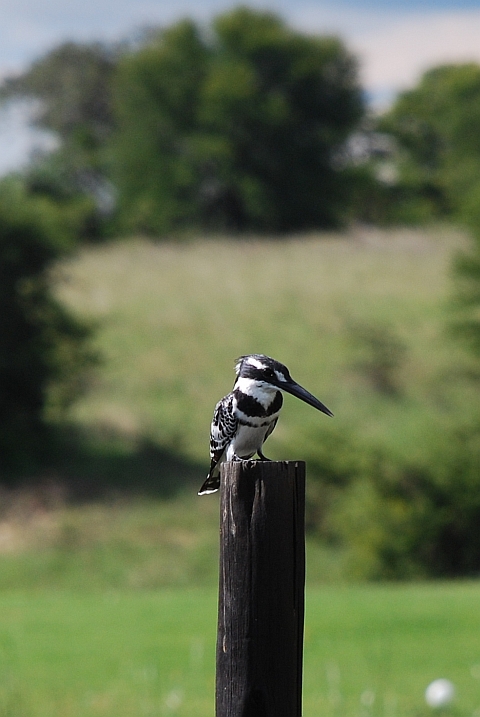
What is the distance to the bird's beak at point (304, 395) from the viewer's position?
11.2 ft

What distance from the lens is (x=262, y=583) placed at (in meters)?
2.96

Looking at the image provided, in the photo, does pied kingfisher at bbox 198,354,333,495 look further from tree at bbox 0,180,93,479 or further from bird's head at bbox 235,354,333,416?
tree at bbox 0,180,93,479

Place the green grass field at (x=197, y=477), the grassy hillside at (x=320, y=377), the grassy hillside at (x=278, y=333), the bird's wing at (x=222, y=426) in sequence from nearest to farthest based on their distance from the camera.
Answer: the bird's wing at (x=222, y=426), the green grass field at (x=197, y=477), the grassy hillside at (x=320, y=377), the grassy hillside at (x=278, y=333)

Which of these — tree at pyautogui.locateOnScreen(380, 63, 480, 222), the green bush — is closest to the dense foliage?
tree at pyautogui.locateOnScreen(380, 63, 480, 222)

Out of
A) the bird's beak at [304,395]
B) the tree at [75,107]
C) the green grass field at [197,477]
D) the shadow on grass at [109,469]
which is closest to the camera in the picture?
the bird's beak at [304,395]

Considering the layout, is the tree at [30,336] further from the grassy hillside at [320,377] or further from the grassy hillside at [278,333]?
the grassy hillside at [320,377]

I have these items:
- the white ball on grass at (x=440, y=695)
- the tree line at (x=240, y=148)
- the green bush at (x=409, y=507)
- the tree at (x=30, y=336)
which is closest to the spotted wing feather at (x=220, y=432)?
the white ball on grass at (x=440, y=695)

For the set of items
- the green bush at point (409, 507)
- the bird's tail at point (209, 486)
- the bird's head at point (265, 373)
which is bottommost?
the bird's tail at point (209, 486)

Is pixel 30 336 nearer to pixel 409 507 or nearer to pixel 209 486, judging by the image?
pixel 409 507

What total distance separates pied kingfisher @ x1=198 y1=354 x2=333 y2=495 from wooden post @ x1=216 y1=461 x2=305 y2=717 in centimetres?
52

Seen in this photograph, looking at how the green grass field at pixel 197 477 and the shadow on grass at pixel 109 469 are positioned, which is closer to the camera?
the green grass field at pixel 197 477

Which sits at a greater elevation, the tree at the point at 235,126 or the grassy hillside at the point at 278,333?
the tree at the point at 235,126

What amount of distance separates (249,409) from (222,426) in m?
0.33

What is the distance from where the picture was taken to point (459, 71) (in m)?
78.3
